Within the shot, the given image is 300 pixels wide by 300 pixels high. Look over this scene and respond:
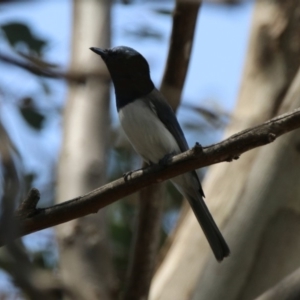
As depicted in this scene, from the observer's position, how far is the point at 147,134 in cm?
280

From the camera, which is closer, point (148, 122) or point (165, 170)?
point (165, 170)

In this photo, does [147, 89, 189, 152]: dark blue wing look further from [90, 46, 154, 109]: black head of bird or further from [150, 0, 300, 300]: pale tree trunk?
[150, 0, 300, 300]: pale tree trunk

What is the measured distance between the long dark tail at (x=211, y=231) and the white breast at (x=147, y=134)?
25 cm

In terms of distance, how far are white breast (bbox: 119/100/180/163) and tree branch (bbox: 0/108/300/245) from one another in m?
0.68

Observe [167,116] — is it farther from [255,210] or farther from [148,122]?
[255,210]

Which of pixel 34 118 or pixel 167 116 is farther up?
pixel 167 116

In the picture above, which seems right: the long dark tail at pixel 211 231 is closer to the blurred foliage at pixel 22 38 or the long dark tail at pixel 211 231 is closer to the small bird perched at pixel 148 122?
the small bird perched at pixel 148 122

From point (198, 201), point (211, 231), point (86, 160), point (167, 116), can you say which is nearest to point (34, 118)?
point (86, 160)

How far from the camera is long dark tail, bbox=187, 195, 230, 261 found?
266 centimetres

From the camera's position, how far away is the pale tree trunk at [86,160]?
9.74ft

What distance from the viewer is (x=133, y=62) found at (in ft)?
9.86

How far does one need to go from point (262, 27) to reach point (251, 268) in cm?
151

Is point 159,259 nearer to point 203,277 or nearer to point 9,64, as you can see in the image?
point 203,277

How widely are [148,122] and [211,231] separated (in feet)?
1.75
